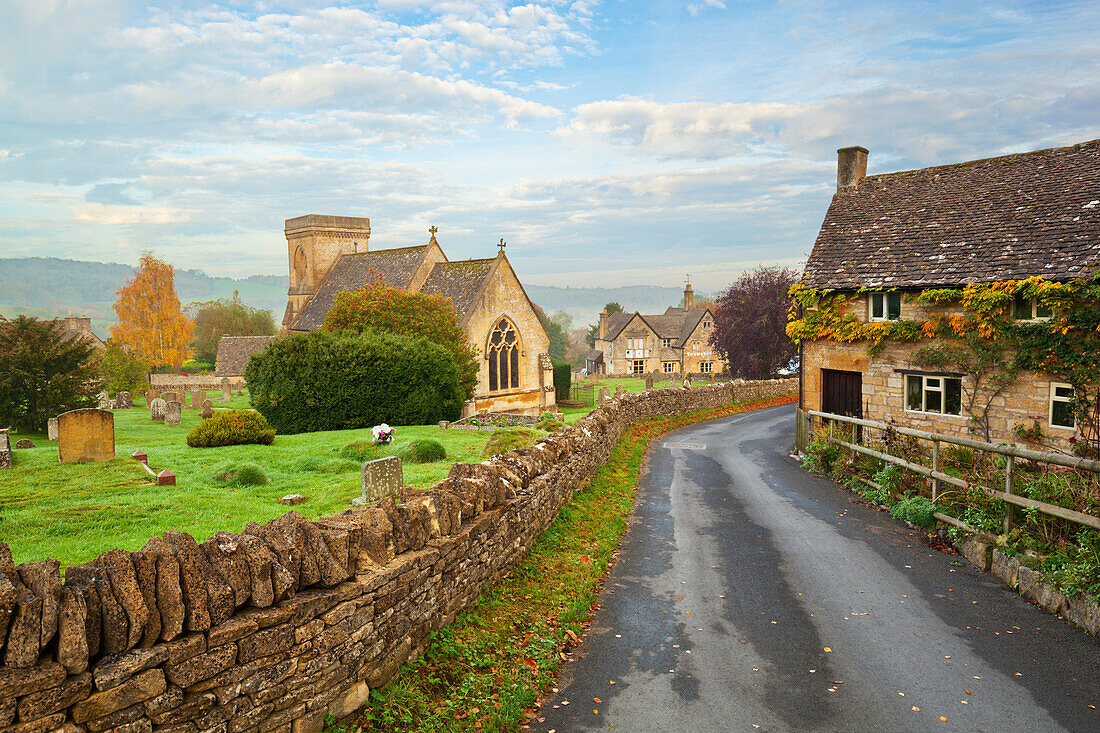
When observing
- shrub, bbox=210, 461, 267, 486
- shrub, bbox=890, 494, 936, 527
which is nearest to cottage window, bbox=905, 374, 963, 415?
shrub, bbox=890, 494, 936, 527

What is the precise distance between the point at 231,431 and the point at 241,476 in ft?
24.1

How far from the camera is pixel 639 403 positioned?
31750 millimetres

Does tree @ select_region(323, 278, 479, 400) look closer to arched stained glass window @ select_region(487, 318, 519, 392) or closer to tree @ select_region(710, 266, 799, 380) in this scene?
arched stained glass window @ select_region(487, 318, 519, 392)

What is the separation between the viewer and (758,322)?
165 feet

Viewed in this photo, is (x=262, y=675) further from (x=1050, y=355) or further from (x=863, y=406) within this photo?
(x=863, y=406)

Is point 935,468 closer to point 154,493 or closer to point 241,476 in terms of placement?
point 241,476

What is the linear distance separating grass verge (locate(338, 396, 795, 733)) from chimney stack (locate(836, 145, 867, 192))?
790 inches

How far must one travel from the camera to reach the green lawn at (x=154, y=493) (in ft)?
31.0

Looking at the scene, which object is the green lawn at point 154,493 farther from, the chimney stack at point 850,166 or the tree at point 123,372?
the tree at point 123,372

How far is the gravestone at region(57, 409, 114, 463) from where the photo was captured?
1577 cm

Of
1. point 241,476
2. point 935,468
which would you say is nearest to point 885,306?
point 935,468

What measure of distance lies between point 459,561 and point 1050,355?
57.4 feet

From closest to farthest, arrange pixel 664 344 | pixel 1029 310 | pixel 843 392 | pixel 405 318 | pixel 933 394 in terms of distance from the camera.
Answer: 1. pixel 1029 310
2. pixel 933 394
3. pixel 843 392
4. pixel 405 318
5. pixel 664 344

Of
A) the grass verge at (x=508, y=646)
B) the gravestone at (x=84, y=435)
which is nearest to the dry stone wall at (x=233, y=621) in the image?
the grass verge at (x=508, y=646)
